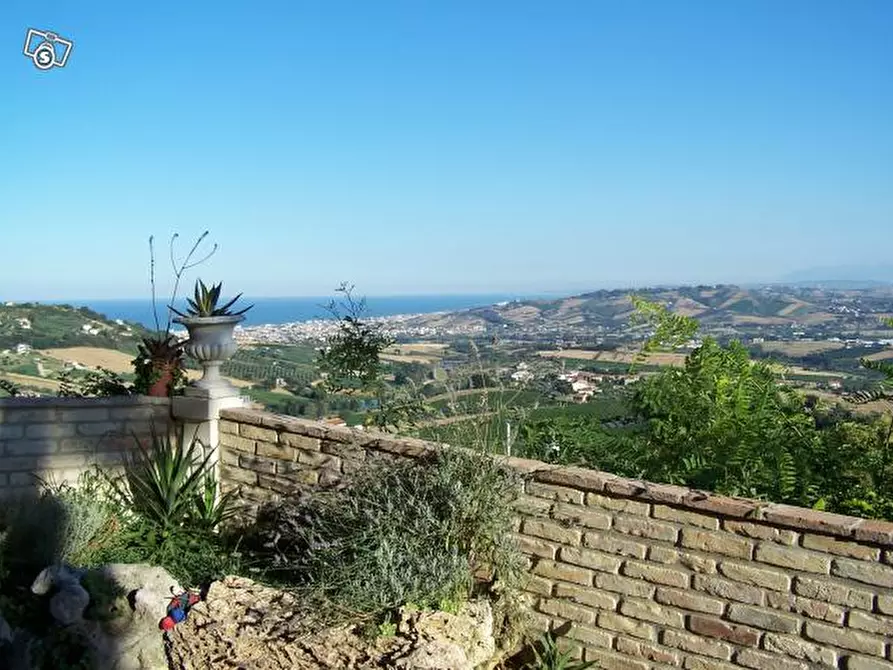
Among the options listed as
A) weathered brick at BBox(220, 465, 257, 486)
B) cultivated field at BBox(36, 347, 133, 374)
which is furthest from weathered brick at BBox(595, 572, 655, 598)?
cultivated field at BBox(36, 347, 133, 374)

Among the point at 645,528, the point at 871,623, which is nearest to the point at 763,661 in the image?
the point at 871,623

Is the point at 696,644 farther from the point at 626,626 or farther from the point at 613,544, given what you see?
the point at 613,544

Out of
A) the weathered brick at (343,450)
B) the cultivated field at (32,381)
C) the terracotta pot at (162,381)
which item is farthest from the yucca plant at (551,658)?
the cultivated field at (32,381)

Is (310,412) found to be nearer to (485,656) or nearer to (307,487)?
(307,487)

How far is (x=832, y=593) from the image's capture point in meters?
3.34

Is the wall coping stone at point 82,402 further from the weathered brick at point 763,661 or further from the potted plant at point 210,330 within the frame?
the weathered brick at point 763,661

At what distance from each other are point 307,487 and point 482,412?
1380 mm

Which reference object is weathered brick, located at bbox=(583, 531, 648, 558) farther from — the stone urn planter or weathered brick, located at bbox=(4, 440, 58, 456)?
weathered brick, located at bbox=(4, 440, 58, 456)

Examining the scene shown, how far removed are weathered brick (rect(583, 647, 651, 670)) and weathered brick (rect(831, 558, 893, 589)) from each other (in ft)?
3.51

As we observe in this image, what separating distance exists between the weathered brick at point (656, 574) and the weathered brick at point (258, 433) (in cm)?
261

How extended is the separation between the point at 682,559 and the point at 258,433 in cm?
307

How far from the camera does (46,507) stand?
5059 millimetres

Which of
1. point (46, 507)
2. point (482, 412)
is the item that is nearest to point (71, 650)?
point (46, 507)

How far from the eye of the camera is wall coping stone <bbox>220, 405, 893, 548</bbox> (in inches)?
130
